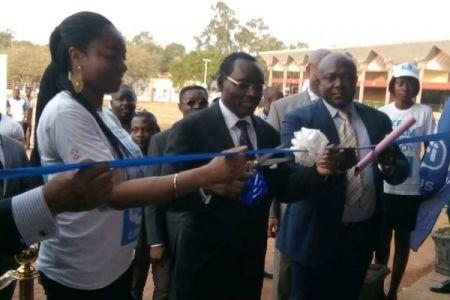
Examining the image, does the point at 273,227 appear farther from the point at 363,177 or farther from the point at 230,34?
the point at 230,34

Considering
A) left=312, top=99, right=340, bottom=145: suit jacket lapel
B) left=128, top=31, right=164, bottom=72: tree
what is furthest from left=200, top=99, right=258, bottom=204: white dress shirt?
left=128, top=31, right=164, bottom=72: tree

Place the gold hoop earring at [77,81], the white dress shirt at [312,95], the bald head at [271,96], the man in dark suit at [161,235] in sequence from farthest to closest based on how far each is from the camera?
1. the bald head at [271,96]
2. the white dress shirt at [312,95]
3. the man in dark suit at [161,235]
4. the gold hoop earring at [77,81]

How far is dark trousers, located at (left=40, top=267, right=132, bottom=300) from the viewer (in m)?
2.03

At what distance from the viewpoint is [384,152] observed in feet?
9.26

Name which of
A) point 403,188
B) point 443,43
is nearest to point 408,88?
point 403,188

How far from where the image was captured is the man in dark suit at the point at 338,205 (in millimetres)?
2893

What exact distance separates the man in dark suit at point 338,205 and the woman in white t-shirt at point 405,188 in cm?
145

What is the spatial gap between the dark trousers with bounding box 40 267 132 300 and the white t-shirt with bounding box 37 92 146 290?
0.02m

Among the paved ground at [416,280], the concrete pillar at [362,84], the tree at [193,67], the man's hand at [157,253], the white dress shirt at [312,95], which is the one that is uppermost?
the tree at [193,67]

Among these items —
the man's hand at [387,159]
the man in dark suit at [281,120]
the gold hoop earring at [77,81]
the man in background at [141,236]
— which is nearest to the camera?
the gold hoop earring at [77,81]

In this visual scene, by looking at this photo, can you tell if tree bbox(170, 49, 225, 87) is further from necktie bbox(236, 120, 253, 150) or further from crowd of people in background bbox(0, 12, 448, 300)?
necktie bbox(236, 120, 253, 150)

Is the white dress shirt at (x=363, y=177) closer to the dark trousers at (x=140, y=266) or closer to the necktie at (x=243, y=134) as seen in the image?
the necktie at (x=243, y=134)

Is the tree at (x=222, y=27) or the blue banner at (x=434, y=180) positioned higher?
the tree at (x=222, y=27)

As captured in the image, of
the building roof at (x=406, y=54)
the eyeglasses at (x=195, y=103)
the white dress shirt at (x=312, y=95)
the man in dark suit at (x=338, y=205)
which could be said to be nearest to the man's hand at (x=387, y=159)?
the man in dark suit at (x=338, y=205)
